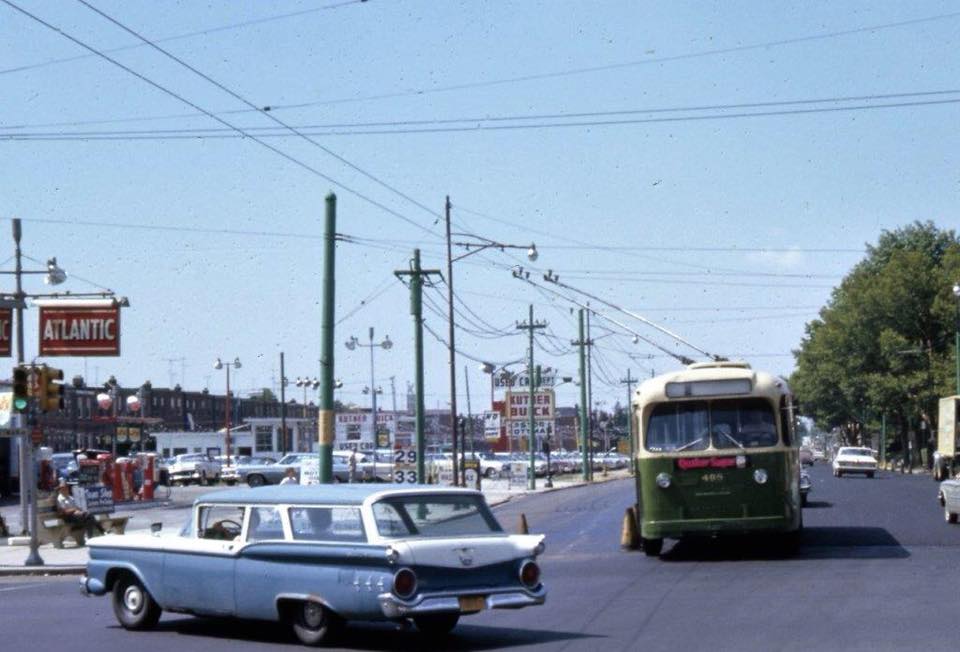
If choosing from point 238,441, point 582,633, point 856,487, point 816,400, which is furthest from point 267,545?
point 238,441

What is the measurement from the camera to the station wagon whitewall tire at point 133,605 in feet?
54.3

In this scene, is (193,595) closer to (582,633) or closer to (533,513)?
(582,633)

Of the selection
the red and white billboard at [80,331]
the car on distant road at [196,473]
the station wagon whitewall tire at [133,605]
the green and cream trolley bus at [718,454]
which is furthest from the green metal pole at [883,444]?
the station wagon whitewall tire at [133,605]

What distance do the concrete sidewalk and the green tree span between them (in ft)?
77.0

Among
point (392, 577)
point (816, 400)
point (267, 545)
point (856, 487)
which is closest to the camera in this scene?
point (392, 577)

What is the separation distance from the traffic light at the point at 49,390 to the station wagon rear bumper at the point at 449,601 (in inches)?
617

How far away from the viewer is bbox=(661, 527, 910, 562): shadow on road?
992 inches

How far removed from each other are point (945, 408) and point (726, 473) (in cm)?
3879

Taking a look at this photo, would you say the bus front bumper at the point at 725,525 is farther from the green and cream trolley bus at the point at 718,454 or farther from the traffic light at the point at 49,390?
the traffic light at the point at 49,390

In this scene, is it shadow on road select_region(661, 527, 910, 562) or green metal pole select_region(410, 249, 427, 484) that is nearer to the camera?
shadow on road select_region(661, 527, 910, 562)

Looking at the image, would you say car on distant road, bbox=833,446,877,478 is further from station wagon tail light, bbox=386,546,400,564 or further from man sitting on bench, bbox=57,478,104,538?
station wagon tail light, bbox=386,546,400,564

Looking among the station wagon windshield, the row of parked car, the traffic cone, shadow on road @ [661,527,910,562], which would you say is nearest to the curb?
the traffic cone

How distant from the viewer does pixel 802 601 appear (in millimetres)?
17906

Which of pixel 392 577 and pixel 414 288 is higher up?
pixel 414 288
